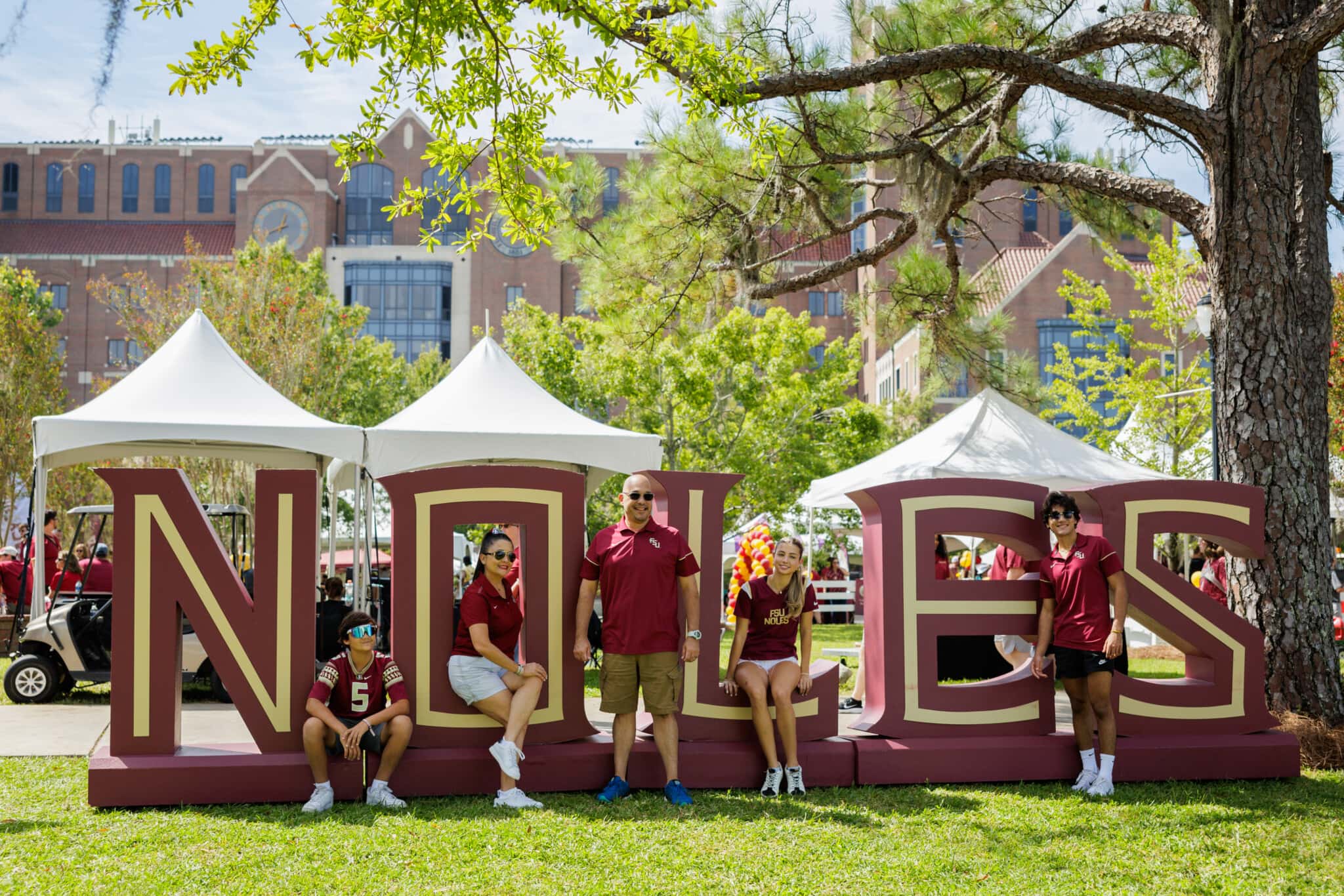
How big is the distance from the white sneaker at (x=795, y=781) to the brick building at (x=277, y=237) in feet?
168

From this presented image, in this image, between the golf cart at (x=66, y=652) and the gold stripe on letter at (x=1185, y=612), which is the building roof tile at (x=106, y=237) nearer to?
the golf cart at (x=66, y=652)

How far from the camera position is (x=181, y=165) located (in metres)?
65.9

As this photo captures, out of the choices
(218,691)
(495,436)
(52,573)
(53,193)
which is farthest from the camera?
(53,193)

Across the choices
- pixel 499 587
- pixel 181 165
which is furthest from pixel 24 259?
pixel 499 587

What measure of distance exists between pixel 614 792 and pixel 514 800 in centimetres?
55

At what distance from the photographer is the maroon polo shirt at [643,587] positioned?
21.0ft

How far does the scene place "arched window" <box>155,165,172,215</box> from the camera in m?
66.1

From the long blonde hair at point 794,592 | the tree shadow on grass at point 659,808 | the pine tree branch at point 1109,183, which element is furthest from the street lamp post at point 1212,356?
the tree shadow on grass at point 659,808

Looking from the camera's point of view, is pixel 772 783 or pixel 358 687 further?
pixel 772 783

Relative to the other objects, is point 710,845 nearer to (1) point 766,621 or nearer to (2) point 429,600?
(1) point 766,621

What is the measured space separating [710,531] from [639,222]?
15.1 ft

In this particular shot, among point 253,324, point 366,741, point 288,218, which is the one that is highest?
point 288,218

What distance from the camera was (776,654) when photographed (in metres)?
6.73

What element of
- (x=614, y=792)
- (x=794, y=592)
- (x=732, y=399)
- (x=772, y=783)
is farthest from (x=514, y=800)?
(x=732, y=399)
